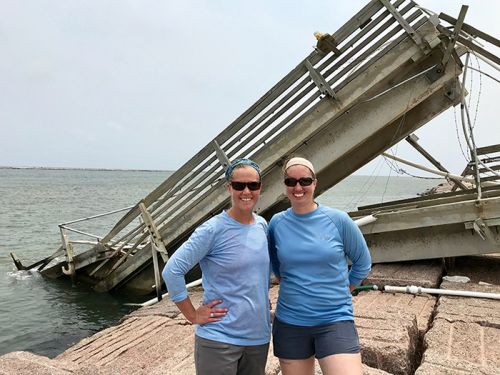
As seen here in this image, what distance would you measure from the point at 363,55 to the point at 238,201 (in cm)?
535

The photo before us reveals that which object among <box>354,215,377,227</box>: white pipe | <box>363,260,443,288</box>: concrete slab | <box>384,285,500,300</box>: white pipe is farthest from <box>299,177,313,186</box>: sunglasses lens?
<box>354,215,377,227</box>: white pipe

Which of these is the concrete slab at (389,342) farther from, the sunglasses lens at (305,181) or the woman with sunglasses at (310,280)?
the sunglasses lens at (305,181)

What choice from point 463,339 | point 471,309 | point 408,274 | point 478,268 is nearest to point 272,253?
point 463,339

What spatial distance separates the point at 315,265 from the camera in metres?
2.38

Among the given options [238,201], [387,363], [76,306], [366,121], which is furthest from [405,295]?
[76,306]

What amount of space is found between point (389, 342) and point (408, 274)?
3.49 metres

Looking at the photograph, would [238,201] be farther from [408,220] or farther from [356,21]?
[356,21]

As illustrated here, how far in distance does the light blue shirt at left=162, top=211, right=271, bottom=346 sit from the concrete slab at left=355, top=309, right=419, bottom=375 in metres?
1.11

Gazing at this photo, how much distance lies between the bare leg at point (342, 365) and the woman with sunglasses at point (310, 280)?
16 millimetres

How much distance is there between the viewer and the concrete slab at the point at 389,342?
2949 millimetres

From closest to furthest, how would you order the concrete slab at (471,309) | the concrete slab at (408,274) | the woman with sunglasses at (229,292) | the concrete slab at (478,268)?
the woman with sunglasses at (229,292), the concrete slab at (471,309), the concrete slab at (408,274), the concrete slab at (478,268)

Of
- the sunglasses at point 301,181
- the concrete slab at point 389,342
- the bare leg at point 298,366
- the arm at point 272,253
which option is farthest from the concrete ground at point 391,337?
the sunglasses at point 301,181

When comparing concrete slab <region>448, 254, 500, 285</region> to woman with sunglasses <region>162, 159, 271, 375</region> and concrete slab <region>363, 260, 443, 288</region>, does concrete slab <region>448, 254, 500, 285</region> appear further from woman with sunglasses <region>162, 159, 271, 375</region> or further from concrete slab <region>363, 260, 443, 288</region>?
woman with sunglasses <region>162, 159, 271, 375</region>

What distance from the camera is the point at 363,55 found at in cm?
673
